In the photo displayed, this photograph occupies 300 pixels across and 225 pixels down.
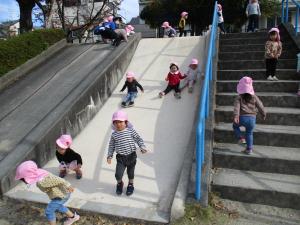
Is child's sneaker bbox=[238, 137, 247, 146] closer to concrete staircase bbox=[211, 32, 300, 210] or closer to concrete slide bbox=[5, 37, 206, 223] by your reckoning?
concrete staircase bbox=[211, 32, 300, 210]

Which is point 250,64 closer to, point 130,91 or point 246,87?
point 130,91

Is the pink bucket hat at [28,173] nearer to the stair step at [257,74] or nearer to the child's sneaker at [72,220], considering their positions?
the child's sneaker at [72,220]

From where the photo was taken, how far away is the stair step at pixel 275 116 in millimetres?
5426

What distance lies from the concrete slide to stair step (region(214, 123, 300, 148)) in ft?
2.16

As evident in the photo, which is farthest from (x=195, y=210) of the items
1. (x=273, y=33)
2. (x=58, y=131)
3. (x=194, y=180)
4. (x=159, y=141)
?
(x=273, y=33)

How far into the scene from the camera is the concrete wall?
5134 mm

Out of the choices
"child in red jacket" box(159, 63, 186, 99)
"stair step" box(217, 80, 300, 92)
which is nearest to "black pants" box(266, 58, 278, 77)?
"stair step" box(217, 80, 300, 92)

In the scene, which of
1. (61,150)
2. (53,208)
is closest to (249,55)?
(61,150)

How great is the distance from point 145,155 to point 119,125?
3.92ft

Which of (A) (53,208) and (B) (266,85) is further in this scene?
(B) (266,85)

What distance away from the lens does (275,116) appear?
5.49 metres

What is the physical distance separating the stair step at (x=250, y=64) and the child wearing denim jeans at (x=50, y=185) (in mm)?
4780

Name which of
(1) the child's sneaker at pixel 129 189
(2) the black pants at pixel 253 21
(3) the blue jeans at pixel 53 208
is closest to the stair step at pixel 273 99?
(1) the child's sneaker at pixel 129 189

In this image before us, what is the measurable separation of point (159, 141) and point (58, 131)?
1728 millimetres
